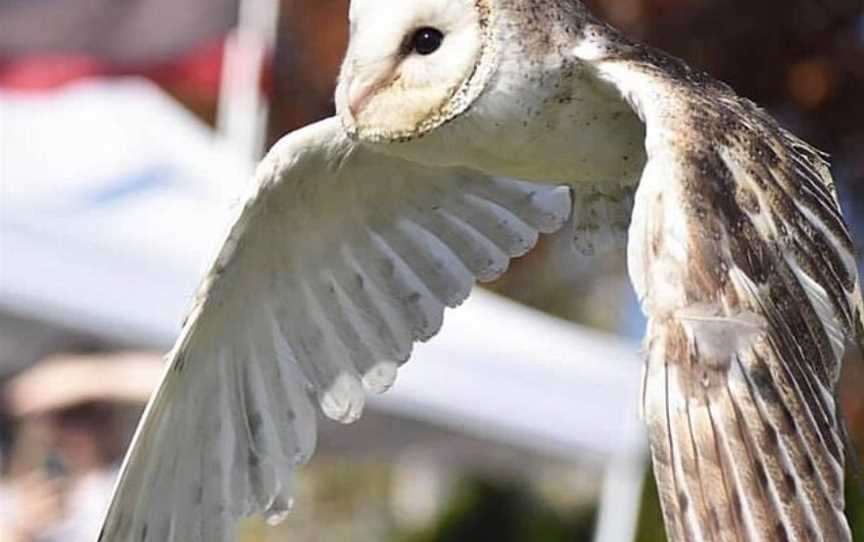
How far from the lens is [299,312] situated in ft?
12.2

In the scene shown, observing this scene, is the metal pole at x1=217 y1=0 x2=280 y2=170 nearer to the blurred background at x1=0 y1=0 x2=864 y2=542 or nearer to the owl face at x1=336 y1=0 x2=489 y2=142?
the blurred background at x1=0 y1=0 x2=864 y2=542

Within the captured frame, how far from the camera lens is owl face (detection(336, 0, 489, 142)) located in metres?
3.08

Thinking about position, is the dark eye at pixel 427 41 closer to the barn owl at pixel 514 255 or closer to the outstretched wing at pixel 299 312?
the barn owl at pixel 514 255

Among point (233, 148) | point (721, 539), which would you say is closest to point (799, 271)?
point (721, 539)

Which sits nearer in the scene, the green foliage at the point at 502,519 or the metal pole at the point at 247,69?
the metal pole at the point at 247,69

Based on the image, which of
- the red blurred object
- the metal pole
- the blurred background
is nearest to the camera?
the blurred background

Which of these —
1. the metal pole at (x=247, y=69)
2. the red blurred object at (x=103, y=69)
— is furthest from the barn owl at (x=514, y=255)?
the metal pole at (x=247, y=69)

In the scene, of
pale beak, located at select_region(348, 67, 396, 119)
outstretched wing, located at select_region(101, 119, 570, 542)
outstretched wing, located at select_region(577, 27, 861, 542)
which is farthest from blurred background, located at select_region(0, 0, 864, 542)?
outstretched wing, located at select_region(577, 27, 861, 542)

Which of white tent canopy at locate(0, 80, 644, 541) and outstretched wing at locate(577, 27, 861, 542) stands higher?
white tent canopy at locate(0, 80, 644, 541)

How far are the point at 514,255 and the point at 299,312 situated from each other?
31 cm

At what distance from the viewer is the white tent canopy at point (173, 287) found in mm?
5285

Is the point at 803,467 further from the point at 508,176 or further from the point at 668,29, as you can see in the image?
the point at 668,29

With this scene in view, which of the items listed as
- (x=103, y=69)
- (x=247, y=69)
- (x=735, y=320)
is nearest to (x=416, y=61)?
(x=735, y=320)

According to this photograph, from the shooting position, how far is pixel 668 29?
7.95m
